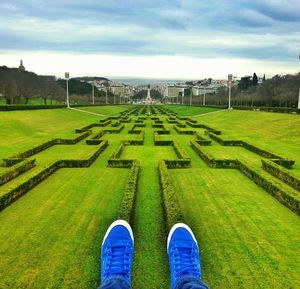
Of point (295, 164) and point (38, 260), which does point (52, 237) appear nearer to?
point (38, 260)

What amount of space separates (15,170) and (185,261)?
1131cm

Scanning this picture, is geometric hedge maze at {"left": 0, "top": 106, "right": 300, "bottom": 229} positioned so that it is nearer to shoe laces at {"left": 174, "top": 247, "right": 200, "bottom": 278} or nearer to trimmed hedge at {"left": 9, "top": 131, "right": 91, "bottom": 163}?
trimmed hedge at {"left": 9, "top": 131, "right": 91, "bottom": 163}

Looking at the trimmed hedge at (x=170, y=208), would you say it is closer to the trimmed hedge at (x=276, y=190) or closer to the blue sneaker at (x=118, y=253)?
the blue sneaker at (x=118, y=253)

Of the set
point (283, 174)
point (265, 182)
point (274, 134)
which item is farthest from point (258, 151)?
point (274, 134)

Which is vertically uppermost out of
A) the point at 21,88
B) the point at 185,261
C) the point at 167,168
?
the point at 21,88

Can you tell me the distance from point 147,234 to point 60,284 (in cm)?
270

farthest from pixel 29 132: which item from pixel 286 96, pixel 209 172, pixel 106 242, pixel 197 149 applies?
pixel 286 96

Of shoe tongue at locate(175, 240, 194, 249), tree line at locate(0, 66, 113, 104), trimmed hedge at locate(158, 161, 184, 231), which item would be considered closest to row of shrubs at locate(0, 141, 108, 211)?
trimmed hedge at locate(158, 161, 184, 231)

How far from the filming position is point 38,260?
7.16 m

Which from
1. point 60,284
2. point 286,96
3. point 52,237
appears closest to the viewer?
point 60,284

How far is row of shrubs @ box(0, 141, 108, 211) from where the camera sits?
35.6 feet

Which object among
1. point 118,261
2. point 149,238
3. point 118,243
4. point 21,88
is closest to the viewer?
point 118,261

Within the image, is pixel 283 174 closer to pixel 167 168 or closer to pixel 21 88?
pixel 167 168

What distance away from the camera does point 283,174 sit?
14.4m
